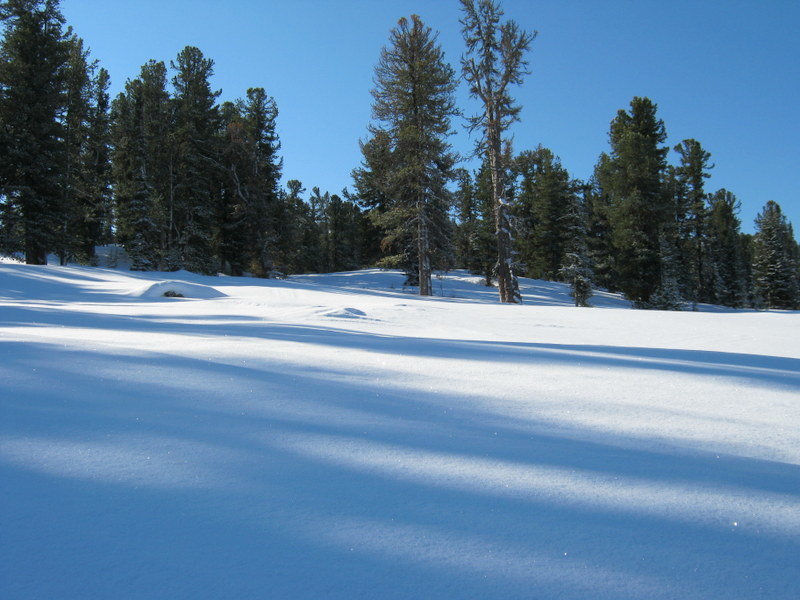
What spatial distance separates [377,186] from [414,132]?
8.61ft

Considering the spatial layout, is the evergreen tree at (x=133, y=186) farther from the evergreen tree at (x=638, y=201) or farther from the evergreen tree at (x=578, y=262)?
the evergreen tree at (x=638, y=201)

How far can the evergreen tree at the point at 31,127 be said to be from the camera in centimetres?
1773

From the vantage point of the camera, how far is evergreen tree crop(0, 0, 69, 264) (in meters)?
17.7

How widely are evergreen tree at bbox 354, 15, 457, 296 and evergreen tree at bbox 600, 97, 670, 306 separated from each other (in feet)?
39.6

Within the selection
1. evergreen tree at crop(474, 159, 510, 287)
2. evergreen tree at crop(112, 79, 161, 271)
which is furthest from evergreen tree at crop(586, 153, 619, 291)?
→ evergreen tree at crop(112, 79, 161, 271)

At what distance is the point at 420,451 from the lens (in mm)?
1972

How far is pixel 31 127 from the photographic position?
1802 cm

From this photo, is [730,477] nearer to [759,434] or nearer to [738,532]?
[738,532]

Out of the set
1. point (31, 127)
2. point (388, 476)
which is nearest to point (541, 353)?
point (388, 476)

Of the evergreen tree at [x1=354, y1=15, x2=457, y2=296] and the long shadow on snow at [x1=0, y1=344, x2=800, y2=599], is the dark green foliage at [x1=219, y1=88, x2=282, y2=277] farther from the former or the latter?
the long shadow on snow at [x1=0, y1=344, x2=800, y2=599]

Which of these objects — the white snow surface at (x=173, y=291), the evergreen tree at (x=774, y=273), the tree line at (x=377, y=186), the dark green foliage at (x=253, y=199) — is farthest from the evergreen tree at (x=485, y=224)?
the evergreen tree at (x=774, y=273)

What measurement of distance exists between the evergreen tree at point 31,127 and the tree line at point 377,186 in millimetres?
57

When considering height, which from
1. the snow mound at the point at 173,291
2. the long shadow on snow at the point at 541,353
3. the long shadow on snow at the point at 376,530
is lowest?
the long shadow on snow at the point at 376,530

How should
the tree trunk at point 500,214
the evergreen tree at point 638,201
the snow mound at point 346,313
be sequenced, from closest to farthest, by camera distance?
the snow mound at point 346,313
the tree trunk at point 500,214
the evergreen tree at point 638,201
